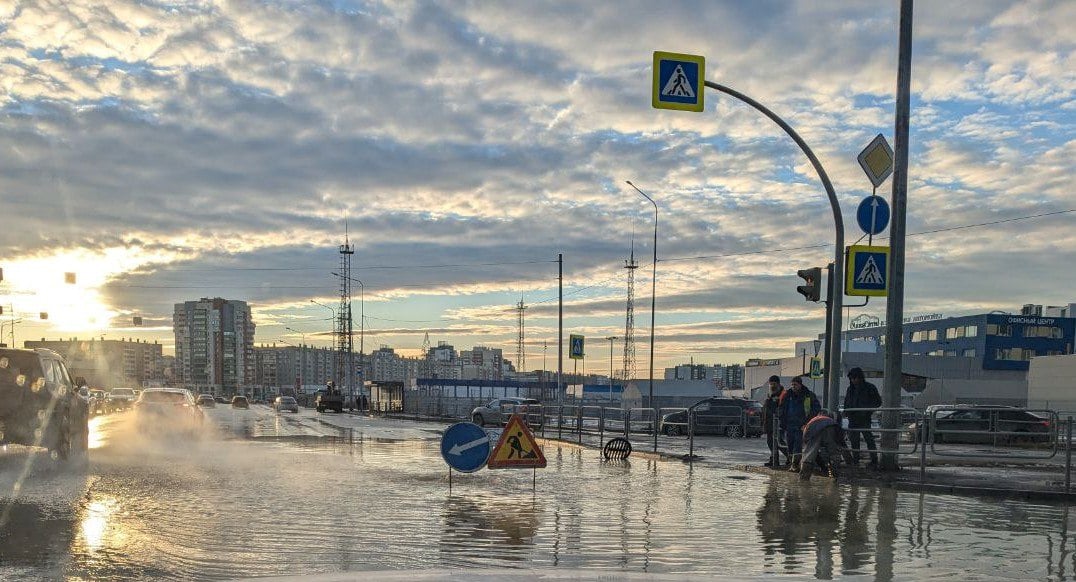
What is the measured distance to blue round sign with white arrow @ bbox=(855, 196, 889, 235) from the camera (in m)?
15.6

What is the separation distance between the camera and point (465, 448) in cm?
1273

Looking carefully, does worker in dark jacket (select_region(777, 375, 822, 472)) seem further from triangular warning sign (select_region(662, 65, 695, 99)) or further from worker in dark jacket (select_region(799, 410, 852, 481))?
triangular warning sign (select_region(662, 65, 695, 99))

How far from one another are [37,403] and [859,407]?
13.9 m

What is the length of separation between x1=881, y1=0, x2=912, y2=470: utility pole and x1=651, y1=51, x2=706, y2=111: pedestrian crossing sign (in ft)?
11.0

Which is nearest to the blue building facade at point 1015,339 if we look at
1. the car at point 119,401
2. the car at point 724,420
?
the car at point 119,401

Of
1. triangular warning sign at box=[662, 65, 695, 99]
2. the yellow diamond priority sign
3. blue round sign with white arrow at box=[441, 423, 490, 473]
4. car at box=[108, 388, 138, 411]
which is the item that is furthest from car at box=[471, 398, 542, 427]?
A: car at box=[108, 388, 138, 411]

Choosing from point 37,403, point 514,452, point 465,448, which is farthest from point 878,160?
point 37,403

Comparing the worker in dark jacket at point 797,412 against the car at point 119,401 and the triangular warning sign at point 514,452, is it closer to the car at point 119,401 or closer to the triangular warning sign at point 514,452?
the triangular warning sign at point 514,452

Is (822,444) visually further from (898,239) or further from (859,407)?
(898,239)

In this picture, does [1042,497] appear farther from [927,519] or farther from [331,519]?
[331,519]

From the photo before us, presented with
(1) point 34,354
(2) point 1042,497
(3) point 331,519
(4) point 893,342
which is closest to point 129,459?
(1) point 34,354

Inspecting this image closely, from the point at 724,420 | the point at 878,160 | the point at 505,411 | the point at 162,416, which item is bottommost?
the point at 505,411

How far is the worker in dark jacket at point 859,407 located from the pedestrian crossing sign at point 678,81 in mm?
5423

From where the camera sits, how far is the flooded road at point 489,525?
299 inches
